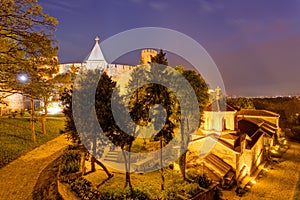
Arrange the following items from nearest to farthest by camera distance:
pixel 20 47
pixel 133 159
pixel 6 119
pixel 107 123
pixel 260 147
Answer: pixel 20 47 → pixel 107 123 → pixel 133 159 → pixel 6 119 → pixel 260 147

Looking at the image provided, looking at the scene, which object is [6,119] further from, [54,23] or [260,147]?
[260,147]

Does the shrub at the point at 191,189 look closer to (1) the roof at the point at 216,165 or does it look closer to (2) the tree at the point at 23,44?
(1) the roof at the point at 216,165

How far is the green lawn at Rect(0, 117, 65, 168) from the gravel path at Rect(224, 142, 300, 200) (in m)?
15.6

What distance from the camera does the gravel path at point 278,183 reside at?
20.0m

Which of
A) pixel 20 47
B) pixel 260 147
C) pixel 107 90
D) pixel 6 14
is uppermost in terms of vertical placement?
pixel 6 14

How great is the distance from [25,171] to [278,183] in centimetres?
2159

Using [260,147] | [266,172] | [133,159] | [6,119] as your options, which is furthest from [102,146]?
[260,147]

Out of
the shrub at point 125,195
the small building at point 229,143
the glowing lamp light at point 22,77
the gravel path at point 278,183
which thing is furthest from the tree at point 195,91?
the glowing lamp light at point 22,77

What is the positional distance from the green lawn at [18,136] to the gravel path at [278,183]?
1562 cm

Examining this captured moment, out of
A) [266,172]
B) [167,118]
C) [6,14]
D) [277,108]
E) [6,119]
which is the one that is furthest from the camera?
[277,108]

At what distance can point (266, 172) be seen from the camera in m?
26.8

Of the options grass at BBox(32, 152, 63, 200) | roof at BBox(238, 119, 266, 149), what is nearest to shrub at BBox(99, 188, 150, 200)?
grass at BBox(32, 152, 63, 200)

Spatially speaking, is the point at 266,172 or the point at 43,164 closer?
the point at 43,164

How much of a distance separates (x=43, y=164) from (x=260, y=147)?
24568 mm
